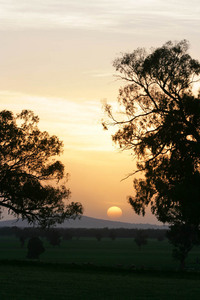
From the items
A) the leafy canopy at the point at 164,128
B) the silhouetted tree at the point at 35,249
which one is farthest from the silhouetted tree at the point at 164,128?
the silhouetted tree at the point at 35,249

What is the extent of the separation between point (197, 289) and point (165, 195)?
40.6 ft

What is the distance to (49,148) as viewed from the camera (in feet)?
167

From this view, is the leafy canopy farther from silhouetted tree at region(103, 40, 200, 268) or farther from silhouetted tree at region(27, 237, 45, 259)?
silhouetted tree at region(27, 237, 45, 259)

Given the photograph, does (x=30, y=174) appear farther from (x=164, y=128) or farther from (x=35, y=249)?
(x=35, y=249)

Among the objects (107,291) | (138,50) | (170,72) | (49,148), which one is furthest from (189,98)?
(107,291)

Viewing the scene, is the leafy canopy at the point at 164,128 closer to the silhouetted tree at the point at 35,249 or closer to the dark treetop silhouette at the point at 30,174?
the dark treetop silhouette at the point at 30,174

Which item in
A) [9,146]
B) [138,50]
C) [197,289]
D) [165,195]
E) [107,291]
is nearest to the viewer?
[107,291]

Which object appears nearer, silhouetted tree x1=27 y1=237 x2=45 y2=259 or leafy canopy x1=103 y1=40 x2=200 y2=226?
leafy canopy x1=103 y1=40 x2=200 y2=226

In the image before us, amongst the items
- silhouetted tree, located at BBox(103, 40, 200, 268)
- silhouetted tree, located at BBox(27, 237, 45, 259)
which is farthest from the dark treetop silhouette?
silhouetted tree, located at BBox(27, 237, 45, 259)

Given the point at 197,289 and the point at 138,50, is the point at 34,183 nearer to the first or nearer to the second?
the point at 138,50

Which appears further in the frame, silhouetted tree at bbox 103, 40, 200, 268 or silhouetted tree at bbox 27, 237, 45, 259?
silhouetted tree at bbox 27, 237, 45, 259

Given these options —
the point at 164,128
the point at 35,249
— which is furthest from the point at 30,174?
the point at 35,249

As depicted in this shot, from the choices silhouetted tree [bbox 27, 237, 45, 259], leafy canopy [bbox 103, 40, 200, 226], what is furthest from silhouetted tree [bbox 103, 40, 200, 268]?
silhouetted tree [bbox 27, 237, 45, 259]

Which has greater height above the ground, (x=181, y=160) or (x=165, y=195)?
(x=181, y=160)
